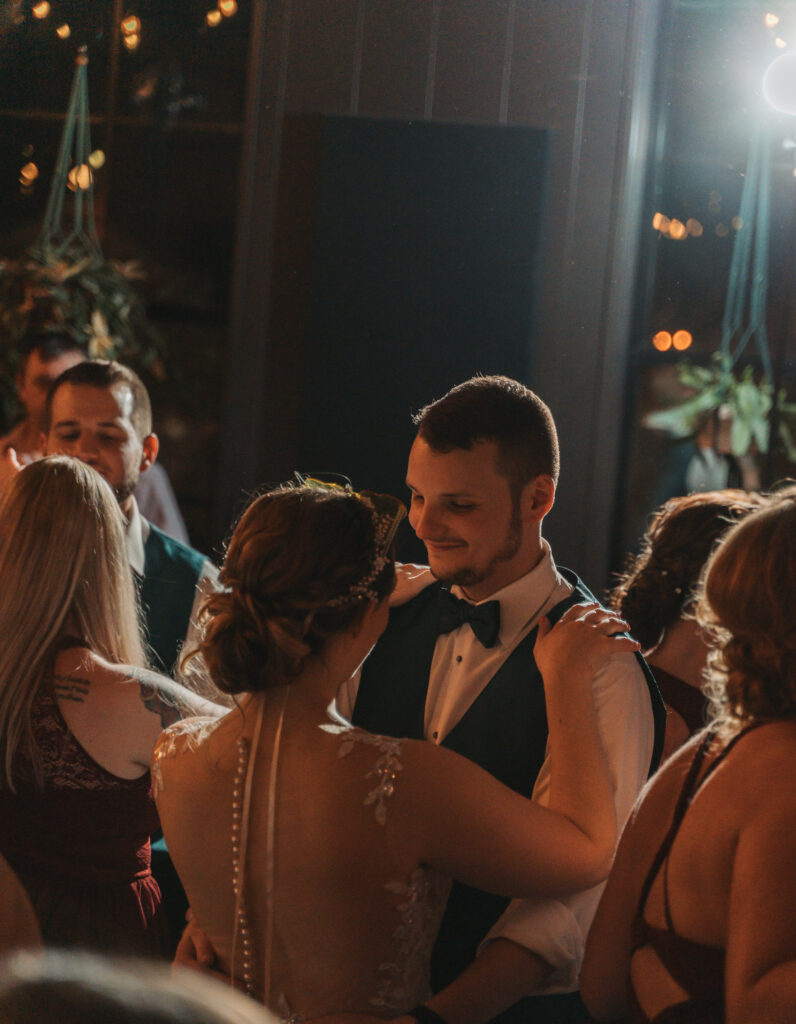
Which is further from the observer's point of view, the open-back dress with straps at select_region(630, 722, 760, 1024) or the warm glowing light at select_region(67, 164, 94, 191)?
the warm glowing light at select_region(67, 164, 94, 191)

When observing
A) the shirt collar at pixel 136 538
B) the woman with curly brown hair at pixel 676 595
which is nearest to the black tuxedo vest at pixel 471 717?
the woman with curly brown hair at pixel 676 595

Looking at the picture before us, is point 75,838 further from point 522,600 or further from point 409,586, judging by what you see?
point 522,600

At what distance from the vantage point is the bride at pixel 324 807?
135cm

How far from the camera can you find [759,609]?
1.33m

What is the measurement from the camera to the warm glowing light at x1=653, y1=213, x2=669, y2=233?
15.4ft

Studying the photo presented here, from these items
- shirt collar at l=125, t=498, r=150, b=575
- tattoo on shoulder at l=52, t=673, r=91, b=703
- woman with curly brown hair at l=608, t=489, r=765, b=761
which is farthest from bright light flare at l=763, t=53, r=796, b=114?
tattoo on shoulder at l=52, t=673, r=91, b=703

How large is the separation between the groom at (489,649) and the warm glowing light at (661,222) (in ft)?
9.98

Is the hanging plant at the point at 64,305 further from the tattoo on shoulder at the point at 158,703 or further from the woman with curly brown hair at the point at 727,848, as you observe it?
the woman with curly brown hair at the point at 727,848

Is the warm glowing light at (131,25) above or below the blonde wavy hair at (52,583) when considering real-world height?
above

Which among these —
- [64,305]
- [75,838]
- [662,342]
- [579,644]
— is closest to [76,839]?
[75,838]

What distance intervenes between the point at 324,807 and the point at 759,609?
1.90ft

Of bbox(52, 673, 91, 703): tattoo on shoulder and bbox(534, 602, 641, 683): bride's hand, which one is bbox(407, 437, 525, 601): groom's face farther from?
bbox(52, 673, 91, 703): tattoo on shoulder

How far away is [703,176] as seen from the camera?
4.70m

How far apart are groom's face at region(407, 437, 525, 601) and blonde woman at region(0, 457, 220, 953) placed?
0.50 m
